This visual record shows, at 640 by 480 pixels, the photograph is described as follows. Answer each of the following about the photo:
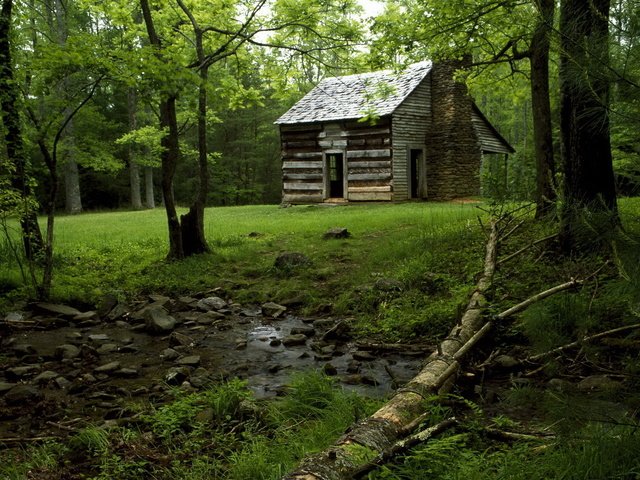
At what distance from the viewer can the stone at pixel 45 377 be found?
5.14m

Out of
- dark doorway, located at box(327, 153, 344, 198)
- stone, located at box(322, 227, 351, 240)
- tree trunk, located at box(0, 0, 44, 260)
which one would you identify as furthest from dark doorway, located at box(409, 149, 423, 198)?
tree trunk, located at box(0, 0, 44, 260)

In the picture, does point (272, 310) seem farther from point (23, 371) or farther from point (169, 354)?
point (23, 371)

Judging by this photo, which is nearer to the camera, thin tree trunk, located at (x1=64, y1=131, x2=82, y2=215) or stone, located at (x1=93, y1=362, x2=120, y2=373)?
stone, located at (x1=93, y1=362, x2=120, y2=373)

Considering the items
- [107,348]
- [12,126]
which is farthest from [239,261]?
[12,126]

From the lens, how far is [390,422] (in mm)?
3020

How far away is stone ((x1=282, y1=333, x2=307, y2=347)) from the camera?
6.41 meters

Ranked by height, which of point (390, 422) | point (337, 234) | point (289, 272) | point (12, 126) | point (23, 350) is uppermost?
point (12, 126)

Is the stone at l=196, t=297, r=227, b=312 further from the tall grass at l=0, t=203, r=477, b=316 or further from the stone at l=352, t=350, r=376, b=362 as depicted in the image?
the stone at l=352, t=350, r=376, b=362

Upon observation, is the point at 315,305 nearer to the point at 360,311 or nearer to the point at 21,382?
the point at 360,311

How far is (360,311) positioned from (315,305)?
34.5 inches

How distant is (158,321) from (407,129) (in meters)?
16.7

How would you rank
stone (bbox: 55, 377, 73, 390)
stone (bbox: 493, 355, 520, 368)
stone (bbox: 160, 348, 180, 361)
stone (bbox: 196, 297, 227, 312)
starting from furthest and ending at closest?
stone (bbox: 196, 297, 227, 312)
stone (bbox: 160, 348, 180, 361)
stone (bbox: 55, 377, 73, 390)
stone (bbox: 493, 355, 520, 368)

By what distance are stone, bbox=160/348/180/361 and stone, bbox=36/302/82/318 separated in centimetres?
236

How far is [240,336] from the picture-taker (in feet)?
22.3
